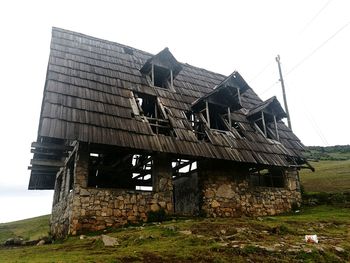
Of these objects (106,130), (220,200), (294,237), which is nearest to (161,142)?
(106,130)

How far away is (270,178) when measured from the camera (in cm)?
1642

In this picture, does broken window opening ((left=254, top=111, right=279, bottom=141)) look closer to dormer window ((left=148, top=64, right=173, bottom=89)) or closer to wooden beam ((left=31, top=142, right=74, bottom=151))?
dormer window ((left=148, top=64, right=173, bottom=89))

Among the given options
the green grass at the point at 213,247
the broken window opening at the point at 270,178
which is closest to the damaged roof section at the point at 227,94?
the broken window opening at the point at 270,178

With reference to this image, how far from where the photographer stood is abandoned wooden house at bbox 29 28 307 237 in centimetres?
1061

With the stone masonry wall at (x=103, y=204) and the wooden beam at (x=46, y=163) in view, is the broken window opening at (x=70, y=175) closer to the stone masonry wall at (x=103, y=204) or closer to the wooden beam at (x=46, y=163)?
the wooden beam at (x=46, y=163)

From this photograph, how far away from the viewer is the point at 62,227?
11539 mm

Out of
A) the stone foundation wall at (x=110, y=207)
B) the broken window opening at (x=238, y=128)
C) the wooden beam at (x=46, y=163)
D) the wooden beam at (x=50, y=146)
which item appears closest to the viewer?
the stone foundation wall at (x=110, y=207)

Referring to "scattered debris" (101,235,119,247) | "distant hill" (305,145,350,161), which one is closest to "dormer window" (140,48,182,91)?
"scattered debris" (101,235,119,247)

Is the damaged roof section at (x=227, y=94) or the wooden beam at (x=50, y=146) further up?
the damaged roof section at (x=227, y=94)

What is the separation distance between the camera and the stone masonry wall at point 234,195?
13.0 meters

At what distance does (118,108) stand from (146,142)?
200cm

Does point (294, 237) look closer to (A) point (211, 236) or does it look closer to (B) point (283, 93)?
(A) point (211, 236)

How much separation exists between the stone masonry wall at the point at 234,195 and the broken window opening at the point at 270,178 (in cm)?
96

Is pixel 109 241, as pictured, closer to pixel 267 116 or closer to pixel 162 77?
pixel 162 77
